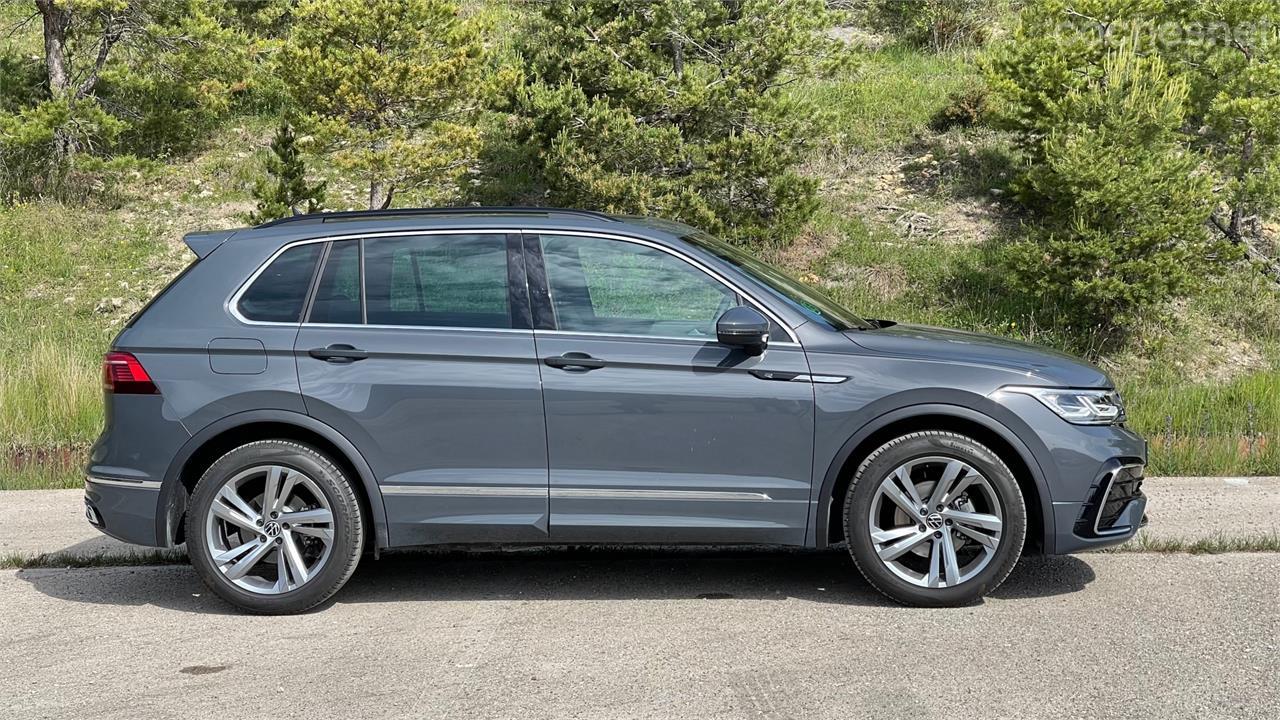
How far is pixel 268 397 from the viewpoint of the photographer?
5.77m

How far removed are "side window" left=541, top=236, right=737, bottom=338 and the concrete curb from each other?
296 cm

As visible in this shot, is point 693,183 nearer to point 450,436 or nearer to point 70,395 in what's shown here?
point 70,395

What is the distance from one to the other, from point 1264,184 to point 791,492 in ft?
34.7

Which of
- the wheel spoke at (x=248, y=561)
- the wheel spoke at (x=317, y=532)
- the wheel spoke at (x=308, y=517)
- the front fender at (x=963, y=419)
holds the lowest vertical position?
the wheel spoke at (x=248, y=561)

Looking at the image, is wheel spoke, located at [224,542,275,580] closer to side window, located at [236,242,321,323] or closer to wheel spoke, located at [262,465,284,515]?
wheel spoke, located at [262,465,284,515]

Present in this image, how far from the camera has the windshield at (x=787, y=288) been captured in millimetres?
6000

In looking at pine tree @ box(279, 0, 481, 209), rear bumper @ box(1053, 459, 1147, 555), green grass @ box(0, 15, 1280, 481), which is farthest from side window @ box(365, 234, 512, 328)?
pine tree @ box(279, 0, 481, 209)

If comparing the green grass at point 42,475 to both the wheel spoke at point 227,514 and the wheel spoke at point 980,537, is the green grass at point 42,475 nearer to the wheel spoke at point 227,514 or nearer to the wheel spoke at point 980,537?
the wheel spoke at point 227,514

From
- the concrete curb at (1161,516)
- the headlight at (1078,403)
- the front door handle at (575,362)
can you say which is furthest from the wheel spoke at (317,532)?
the headlight at (1078,403)

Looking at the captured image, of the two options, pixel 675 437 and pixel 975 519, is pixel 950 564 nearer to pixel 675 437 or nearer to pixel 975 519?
pixel 975 519

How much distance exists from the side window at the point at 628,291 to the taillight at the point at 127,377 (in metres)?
1.91

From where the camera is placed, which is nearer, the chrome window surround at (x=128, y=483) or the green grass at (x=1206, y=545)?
the chrome window surround at (x=128, y=483)

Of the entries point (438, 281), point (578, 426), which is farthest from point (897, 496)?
point (438, 281)

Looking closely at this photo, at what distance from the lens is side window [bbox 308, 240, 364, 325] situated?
5910 mm
